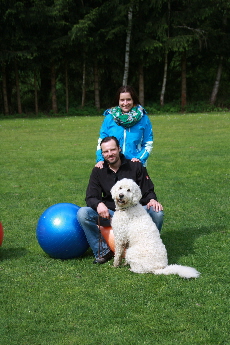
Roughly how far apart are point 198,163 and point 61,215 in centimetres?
770

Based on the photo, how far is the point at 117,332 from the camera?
3.78 m

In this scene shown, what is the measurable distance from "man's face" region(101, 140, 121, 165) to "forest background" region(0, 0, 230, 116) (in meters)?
25.7

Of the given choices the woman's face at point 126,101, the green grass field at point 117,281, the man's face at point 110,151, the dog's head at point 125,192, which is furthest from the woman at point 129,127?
the green grass field at point 117,281

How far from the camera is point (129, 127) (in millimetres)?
5973

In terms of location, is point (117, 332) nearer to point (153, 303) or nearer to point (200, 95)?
point (153, 303)

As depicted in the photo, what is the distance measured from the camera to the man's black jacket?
5.67 m

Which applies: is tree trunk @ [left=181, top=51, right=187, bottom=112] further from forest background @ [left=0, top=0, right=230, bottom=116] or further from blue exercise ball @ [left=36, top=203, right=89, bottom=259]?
blue exercise ball @ [left=36, top=203, right=89, bottom=259]

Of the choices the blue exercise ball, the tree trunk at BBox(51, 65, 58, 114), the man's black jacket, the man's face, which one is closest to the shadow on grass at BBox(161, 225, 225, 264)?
the man's black jacket

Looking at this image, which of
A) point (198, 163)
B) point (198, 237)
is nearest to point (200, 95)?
point (198, 163)

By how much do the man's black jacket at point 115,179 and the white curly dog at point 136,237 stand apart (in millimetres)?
442

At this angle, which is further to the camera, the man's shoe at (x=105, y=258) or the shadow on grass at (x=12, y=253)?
the shadow on grass at (x=12, y=253)

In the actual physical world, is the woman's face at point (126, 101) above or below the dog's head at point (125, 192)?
above

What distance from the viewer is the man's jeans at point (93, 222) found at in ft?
18.2

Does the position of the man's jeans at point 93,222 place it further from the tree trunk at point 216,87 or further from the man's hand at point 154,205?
the tree trunk at point 216,87
